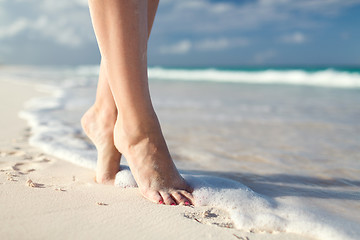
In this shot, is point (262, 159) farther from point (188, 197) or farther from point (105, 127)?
point (105, 127)

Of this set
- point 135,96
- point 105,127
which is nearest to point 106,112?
point 105,127

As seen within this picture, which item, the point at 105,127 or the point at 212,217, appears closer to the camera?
the point at 212,217

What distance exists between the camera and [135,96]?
43.8 inches

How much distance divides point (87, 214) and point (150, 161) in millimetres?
301

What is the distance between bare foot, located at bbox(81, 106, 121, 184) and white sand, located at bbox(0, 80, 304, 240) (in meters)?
0.06

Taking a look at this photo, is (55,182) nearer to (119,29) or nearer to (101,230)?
(101,230)

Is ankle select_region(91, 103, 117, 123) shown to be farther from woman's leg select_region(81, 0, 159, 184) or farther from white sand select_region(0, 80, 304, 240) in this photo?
white sand select_region(0, 80, 304, 240)

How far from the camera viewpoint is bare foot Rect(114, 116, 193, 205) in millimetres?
1163

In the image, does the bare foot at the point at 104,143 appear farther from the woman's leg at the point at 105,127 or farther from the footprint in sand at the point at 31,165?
the footprint in sand at the point at 31,165

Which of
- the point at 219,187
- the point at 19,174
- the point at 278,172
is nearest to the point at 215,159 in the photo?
the point at 278,172

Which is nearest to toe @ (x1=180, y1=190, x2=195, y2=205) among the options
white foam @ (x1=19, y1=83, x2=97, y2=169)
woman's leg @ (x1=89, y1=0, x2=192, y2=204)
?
woman's leg @ (x1=89, y1=0, x2=192, y2=204)

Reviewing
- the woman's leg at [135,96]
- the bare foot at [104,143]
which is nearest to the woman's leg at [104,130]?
the bare foot at [104,143]

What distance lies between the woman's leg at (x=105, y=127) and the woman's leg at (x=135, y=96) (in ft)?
0.42

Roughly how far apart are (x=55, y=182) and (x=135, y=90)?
19.1 inches
